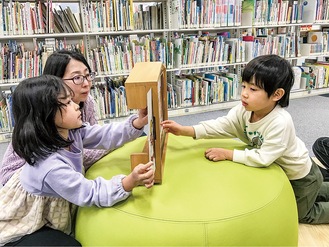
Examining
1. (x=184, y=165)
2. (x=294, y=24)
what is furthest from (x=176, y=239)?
(x=294, y=24)

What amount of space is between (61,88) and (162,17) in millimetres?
2607

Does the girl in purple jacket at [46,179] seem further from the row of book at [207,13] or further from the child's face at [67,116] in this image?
the row of book at [207,13]

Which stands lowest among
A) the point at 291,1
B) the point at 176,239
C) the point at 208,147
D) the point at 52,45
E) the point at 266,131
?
the point at 176,239

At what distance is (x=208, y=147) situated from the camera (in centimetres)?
128

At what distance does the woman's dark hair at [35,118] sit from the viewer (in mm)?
840

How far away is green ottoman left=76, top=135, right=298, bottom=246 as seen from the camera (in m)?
0.83

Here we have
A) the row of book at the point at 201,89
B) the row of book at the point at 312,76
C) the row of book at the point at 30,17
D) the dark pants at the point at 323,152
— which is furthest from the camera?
the row of book at the point at 312,76

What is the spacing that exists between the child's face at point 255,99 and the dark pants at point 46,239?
822 mm

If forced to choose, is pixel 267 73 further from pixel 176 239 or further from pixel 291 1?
pixel 291 1

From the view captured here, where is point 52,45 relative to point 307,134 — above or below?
above

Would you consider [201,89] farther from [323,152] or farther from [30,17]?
[30,17]

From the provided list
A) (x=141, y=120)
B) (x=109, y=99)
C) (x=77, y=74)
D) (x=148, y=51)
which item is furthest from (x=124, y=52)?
(x=141, y=120)

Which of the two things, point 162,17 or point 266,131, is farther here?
point 162,17

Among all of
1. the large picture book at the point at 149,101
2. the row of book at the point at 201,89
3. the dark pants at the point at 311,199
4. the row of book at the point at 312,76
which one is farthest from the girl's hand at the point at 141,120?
the row of book at the point at 312,76
